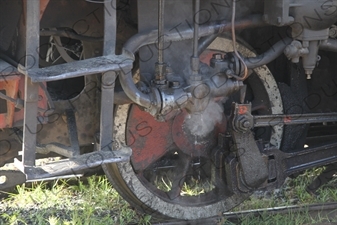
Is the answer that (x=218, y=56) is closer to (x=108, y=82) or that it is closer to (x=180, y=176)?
(x=108, y=82)

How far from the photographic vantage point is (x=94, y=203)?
449 centimetres

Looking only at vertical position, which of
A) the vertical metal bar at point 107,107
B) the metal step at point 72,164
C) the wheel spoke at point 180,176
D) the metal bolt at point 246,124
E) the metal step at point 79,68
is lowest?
the wheel spoke at point 180,176

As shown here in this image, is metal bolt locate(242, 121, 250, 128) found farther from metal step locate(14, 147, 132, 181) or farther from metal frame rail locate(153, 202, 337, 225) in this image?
metal step locate(14, 147, 132, 181)

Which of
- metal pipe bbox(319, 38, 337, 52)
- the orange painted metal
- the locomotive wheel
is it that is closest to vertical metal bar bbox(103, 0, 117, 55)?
the orange painted metal

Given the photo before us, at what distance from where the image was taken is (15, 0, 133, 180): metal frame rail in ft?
9.65

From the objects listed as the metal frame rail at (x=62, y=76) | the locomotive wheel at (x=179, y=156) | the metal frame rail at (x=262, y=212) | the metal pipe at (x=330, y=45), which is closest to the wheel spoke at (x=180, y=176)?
the locomotive wheel at (x=179, y=156)

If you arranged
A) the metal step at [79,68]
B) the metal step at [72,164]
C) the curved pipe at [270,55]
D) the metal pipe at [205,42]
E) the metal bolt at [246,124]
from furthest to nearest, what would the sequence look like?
the metal bolt at [246,124], the curved pipe at [270,55], the metal pipe at [205,42], the metal step at [72,164], the metal step at [79,68]

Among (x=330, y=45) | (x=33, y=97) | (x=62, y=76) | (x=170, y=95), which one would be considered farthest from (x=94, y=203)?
(x=330, y=45)

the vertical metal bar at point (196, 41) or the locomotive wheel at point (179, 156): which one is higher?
the vertical metal bar at point (196, 41)

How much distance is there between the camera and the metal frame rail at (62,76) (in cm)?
294

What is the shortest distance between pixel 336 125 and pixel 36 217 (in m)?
2.31

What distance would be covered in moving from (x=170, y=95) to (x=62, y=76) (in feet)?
2.20

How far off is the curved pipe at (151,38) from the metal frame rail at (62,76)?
0.11 meters

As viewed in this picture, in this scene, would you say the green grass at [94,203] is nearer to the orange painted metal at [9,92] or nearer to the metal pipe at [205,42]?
the orange painted metal at [9,92]
